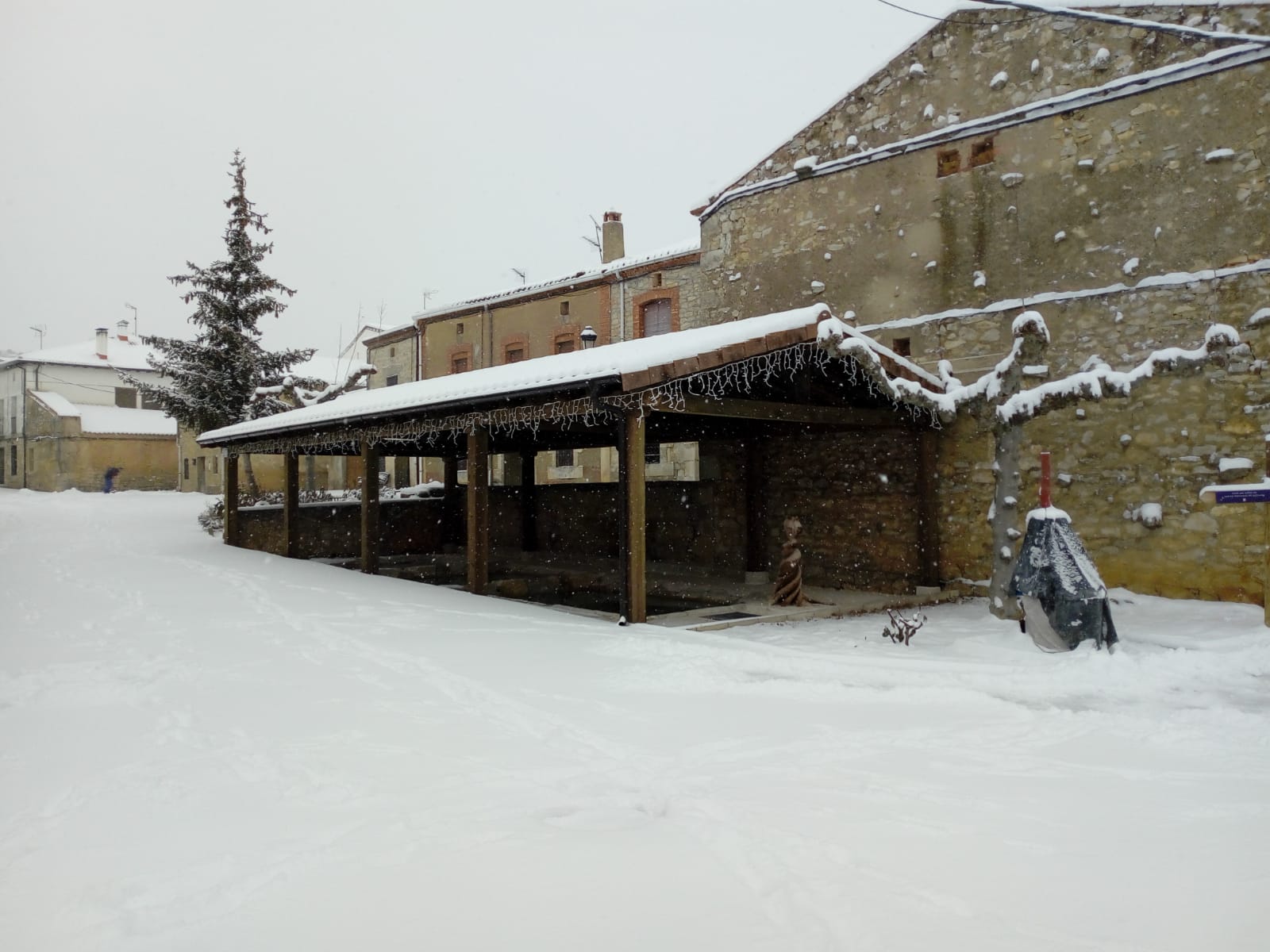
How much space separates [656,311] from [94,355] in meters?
27.8

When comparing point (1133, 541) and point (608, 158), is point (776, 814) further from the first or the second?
point (608, 158)

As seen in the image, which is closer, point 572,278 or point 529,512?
point 529,512

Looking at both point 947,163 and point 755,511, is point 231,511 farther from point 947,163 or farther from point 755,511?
point 947,163

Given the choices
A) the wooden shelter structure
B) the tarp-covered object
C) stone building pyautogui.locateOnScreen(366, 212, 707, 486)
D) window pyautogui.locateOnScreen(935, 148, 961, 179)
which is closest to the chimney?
stone building pyautogui.locateOnScreen(366, 212, 707, 486)

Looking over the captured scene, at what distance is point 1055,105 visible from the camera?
9688 millimetres

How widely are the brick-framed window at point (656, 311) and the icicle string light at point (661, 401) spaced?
7.94 meters

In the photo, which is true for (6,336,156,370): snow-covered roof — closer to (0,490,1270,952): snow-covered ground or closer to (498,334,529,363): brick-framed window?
(498,334,529,363): brick-framed window

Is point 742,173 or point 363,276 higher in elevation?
point 363,276

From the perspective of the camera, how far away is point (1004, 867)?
3.16m

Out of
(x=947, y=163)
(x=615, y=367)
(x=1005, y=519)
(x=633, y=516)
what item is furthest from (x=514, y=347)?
(x=1005, y=519)

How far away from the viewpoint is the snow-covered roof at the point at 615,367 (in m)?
7.67

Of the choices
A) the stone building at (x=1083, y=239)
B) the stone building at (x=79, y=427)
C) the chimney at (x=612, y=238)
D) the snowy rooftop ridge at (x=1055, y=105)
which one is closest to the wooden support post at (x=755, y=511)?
the stone building at (x=1083, y=239)

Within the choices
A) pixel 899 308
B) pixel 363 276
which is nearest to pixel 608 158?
pixel 363 276

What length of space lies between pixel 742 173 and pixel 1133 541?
6.81 metres
